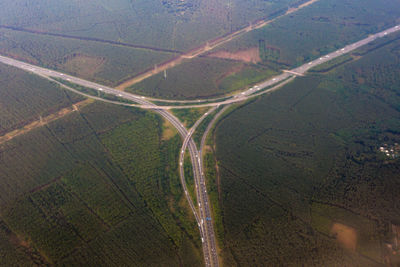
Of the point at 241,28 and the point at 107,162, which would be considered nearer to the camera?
the point at 107,162

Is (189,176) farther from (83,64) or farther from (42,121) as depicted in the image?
(83,64)

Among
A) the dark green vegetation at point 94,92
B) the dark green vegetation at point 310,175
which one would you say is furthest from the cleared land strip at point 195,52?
the dark green vegetation at point 310,175

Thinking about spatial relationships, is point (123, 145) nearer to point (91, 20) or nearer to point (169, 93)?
point (169, 93)

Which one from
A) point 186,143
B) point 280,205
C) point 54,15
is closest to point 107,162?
point 186,143

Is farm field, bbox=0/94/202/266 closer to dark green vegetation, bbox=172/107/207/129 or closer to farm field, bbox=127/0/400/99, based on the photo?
dark green vegetation, bbox=172/107/207/129

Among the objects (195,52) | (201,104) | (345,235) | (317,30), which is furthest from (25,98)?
(317,30)

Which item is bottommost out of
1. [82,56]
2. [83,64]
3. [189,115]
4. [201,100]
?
→ [189,115]
